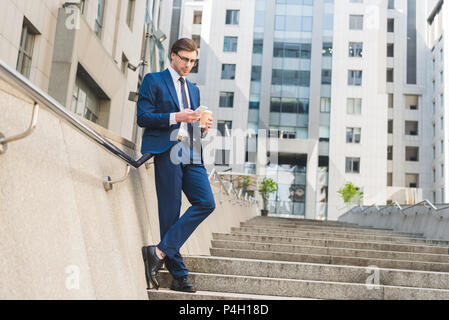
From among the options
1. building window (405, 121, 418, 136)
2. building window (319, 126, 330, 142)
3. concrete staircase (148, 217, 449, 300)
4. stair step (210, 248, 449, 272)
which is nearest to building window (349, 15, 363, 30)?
building window (319, 126, 330, 142)

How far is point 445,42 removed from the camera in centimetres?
4288

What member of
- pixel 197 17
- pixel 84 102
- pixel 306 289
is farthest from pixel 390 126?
pixel 306 289

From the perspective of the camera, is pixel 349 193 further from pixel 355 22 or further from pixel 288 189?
pixel 355 22

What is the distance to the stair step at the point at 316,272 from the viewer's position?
4.46 meters

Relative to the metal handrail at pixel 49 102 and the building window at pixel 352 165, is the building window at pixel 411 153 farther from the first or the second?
the metal handrail at pixel 49 102

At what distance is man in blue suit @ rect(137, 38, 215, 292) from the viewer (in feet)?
11.2

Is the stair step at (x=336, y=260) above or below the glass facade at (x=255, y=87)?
below

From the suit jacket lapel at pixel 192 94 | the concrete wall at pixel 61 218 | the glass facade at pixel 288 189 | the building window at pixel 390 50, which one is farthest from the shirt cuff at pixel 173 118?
the building window at pixel 390 50

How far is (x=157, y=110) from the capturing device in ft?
11.7

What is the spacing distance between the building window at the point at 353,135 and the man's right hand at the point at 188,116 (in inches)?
1472

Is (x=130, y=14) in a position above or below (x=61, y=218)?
above

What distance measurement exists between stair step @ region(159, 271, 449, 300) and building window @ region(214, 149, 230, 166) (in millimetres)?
33804

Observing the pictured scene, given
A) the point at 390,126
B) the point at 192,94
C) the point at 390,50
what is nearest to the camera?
the point at 192,94

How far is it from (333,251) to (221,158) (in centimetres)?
3220
